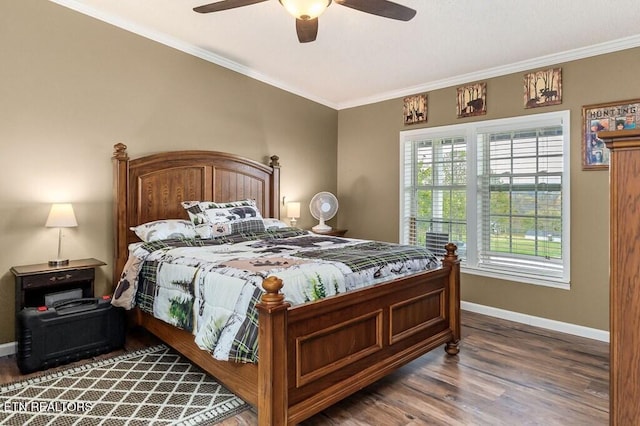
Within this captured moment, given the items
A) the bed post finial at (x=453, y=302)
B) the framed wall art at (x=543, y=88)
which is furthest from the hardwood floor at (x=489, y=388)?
the framed wall art at (x=543, y=88)

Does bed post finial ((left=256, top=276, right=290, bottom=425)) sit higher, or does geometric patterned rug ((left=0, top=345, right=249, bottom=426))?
bed post finial ((left=256, top=276, right=290, bottom=425))

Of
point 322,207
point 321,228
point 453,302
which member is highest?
point 322,207

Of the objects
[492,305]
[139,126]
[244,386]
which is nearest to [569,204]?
[492,305]

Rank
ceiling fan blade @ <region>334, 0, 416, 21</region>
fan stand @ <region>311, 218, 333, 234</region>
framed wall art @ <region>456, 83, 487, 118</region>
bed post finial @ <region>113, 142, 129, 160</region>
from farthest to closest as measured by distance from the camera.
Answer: fan stand @ <region>311, 218, 333, 234</region> → framed wall art @ <region>456, 83, 487, 118</region> → bed post finial @ <region>113, 142, 129, 160</region> → ceiling fan blade @ <region>334, 0, 416, 21</region>

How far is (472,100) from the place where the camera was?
13.8 ft

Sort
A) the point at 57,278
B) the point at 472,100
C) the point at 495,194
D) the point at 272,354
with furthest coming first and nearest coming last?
the point at 472,100 < the point at 495,194 < the point at 57,278 < the point at 272,354

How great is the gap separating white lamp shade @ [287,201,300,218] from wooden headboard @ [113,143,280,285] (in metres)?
0.18

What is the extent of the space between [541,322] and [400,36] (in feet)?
9.92

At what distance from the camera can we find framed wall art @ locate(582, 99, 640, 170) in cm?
324

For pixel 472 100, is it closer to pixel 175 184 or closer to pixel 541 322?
pixel 541 322

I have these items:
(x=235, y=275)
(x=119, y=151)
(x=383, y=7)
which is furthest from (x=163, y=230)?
(x=383, y=7)

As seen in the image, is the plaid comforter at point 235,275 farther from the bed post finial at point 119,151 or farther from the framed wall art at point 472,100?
the framed wall art at point 472,100

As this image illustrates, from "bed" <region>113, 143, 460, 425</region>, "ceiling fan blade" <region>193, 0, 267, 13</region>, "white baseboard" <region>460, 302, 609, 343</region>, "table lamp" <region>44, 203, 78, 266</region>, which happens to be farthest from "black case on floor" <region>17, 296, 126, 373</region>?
"white baseboard" <region>460, 302, 609, 343</region>

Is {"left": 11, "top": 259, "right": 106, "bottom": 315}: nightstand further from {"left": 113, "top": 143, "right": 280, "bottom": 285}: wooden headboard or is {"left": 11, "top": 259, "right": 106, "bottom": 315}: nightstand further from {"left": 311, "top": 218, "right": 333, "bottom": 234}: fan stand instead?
{"left": 311, "top": 218, "right": 333, "bottom": 234}: fan stand
